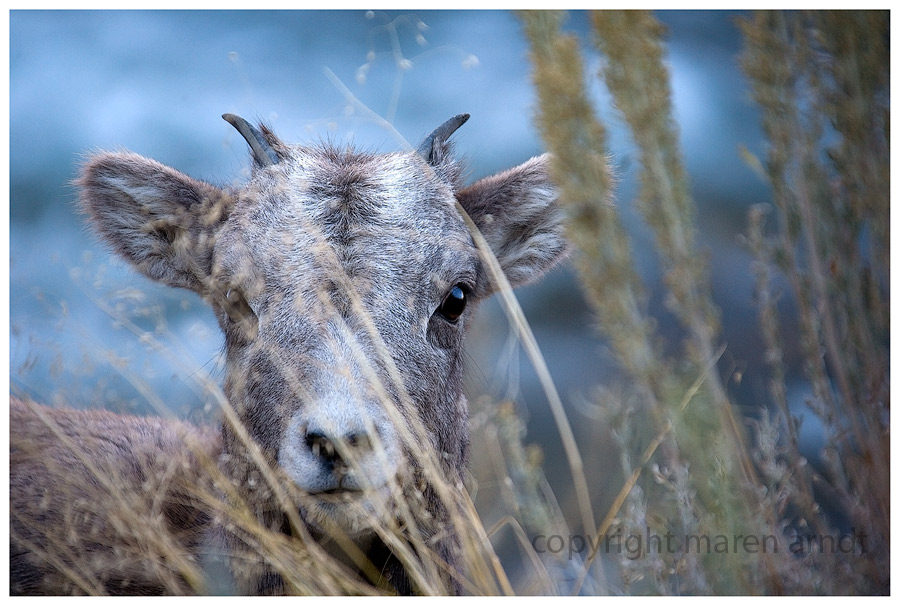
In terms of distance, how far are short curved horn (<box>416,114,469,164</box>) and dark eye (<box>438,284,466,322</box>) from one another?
0.60 m

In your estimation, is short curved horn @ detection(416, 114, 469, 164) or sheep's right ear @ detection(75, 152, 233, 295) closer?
sheep's right ear @ detection(75, 152, 233, 295)

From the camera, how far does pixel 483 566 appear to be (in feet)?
8.96

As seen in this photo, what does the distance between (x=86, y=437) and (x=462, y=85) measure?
95.8 inches

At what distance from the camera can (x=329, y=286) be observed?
2.70 metres

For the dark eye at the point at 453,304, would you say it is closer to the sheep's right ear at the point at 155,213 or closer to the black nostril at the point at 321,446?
the black nostril at the point at 321,446

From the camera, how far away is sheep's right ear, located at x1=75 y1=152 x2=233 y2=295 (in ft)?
10.1

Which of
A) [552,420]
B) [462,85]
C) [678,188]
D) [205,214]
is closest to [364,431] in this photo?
[678,188]

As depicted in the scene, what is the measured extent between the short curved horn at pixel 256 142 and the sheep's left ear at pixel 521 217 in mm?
782

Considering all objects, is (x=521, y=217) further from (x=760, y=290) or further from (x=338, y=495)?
(x=338, y=495)

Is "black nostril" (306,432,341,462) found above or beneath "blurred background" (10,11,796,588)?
beneath

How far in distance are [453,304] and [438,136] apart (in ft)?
2.38

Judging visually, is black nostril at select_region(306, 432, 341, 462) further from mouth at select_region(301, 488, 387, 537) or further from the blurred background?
the blurred background

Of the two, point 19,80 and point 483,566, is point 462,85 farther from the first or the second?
point 483,566

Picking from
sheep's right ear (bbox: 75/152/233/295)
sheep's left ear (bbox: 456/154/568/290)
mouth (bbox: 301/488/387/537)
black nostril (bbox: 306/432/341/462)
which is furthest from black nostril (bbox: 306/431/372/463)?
sheep's left ear (bbox: 456/154/568/290)
